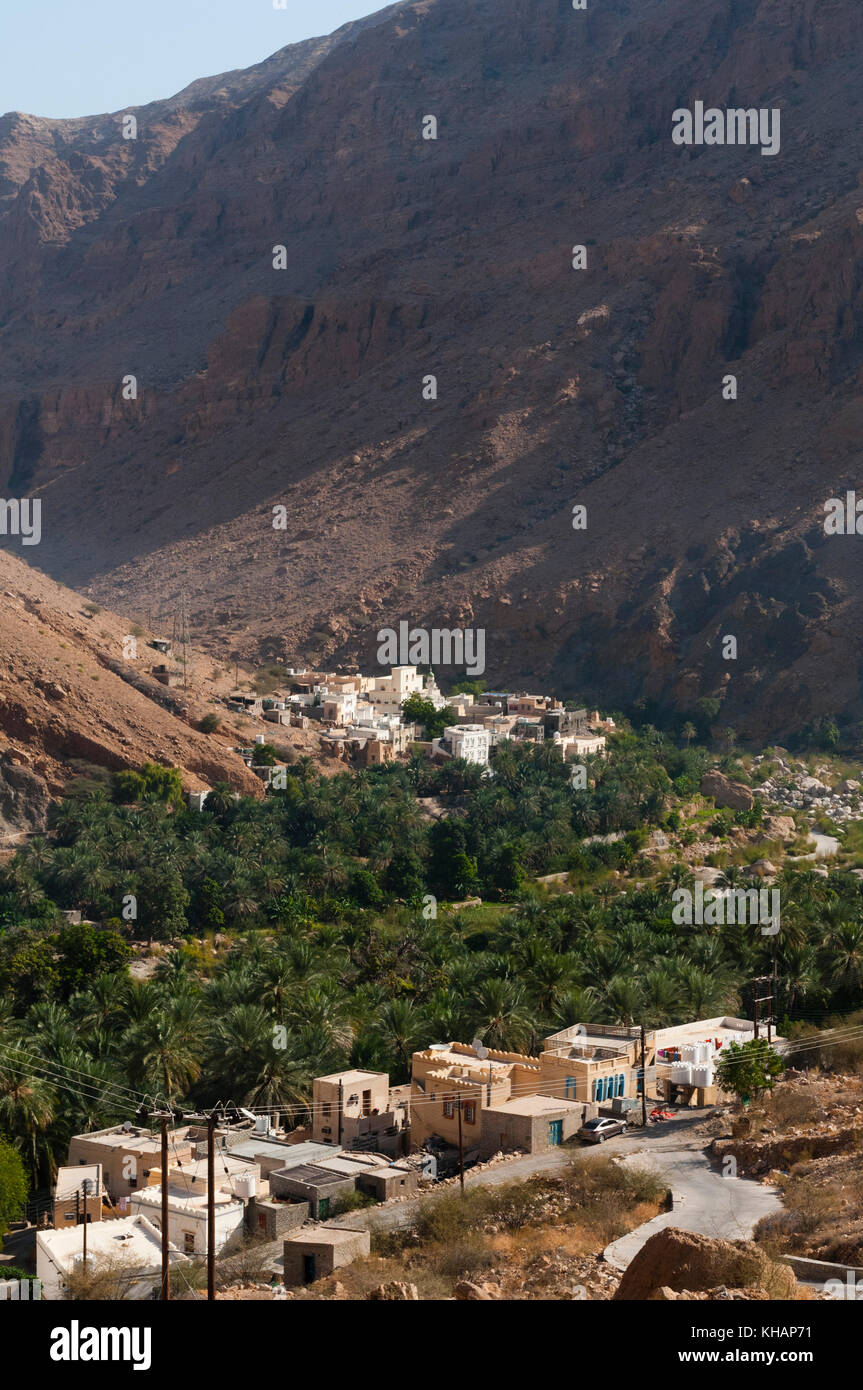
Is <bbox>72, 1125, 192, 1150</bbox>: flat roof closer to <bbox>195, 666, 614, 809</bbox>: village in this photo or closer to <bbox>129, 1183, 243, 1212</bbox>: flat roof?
<bbox>129, 1183, 243, 1212</bbox>: flat roof

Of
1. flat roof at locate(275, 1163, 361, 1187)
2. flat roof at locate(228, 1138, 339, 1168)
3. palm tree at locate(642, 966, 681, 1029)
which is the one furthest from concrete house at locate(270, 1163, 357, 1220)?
palm tree at locate(642, 966, 681, 1029)

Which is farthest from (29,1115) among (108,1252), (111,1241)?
(108,1252)

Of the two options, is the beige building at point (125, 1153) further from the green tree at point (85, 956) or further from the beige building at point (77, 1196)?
the green tree at point (85, 956)

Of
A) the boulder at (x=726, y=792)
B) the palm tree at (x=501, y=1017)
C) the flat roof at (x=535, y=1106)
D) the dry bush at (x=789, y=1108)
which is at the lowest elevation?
the flat roof at (x=535, y=1106)

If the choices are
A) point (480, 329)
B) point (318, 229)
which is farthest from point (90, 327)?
point (480, 329)

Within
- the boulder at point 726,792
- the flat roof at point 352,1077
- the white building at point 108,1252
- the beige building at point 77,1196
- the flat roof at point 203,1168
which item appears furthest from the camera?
the boulder at point 726,792

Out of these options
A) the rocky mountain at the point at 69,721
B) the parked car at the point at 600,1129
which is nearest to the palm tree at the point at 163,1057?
the parked car at the point at 600,1129

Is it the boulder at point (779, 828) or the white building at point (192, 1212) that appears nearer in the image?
the white building at point (192, 1212)
